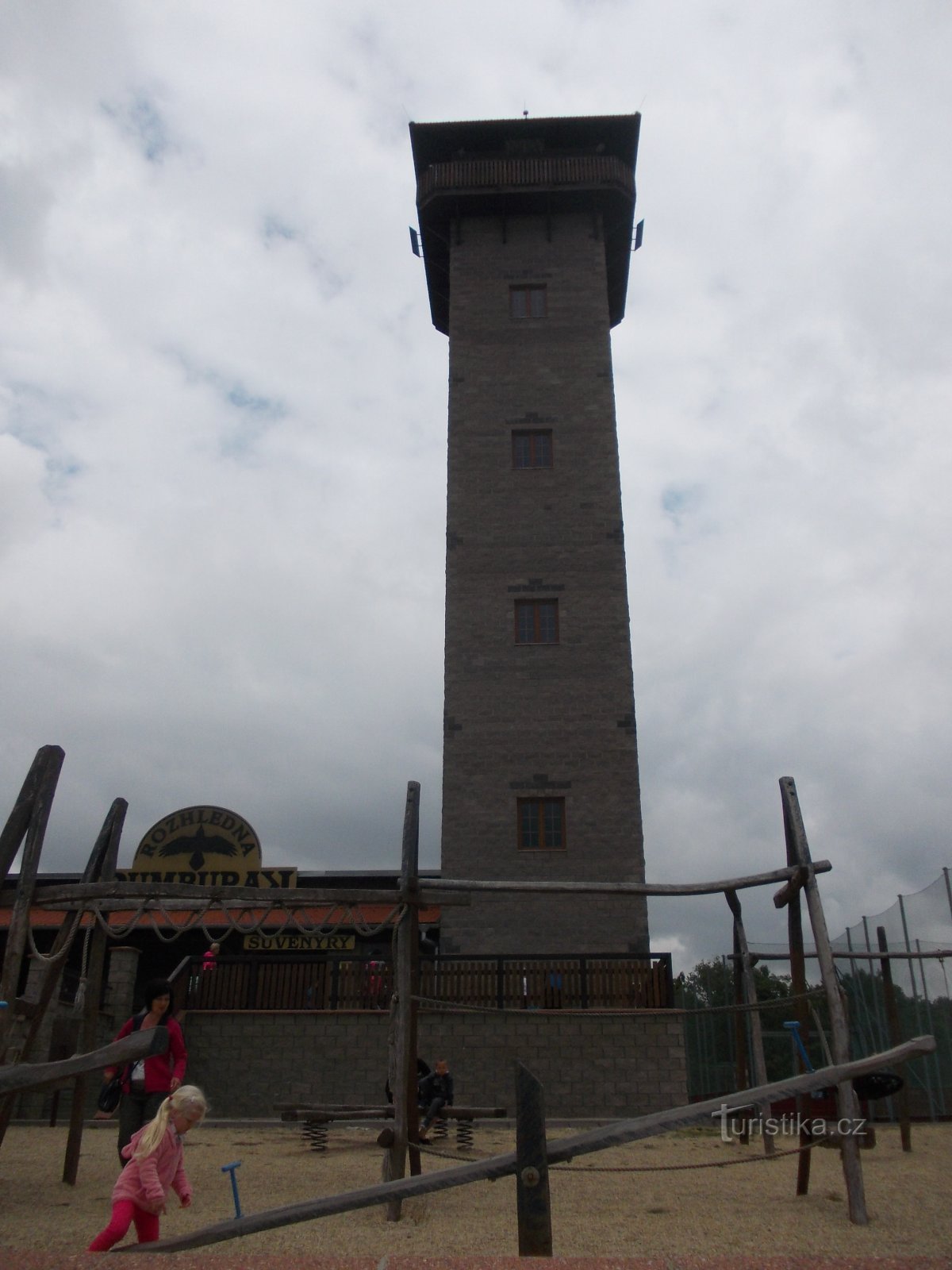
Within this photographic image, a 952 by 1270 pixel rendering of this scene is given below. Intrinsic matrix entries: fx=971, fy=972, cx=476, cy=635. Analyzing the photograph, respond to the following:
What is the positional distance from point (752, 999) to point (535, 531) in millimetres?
12612

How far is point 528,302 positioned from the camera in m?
24.8

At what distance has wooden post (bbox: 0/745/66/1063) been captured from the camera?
321 inches

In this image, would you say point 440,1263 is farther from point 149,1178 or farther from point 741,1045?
point 741,1045

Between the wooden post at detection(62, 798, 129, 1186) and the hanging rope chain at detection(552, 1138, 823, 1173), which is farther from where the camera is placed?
the wooden post at detection(62, 798, 129, 1186)

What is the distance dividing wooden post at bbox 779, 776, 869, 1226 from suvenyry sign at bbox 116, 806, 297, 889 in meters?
12.5

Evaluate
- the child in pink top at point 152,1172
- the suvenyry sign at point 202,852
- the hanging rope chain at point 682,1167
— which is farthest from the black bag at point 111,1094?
the suvenyry sign at point 202,852

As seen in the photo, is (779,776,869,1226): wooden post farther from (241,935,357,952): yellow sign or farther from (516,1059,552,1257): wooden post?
(241,935,357,952): yellow sign

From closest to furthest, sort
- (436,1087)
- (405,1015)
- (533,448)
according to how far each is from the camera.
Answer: (405,1015)
(436,1087)
(533,448)

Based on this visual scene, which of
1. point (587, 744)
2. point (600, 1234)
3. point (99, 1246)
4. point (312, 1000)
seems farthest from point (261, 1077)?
point (99, 1246)

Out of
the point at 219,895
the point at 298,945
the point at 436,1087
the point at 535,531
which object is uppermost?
the point at 535,531

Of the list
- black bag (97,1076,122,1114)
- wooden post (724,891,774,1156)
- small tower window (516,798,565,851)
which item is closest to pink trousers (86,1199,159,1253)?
black bag (97,1076,122,1114)

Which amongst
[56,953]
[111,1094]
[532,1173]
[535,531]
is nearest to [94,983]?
[56,953]

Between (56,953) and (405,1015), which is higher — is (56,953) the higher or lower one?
the higher one

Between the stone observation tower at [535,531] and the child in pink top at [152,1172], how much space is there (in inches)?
550
